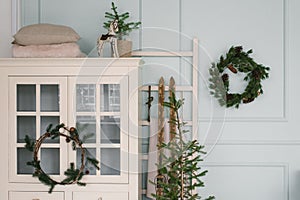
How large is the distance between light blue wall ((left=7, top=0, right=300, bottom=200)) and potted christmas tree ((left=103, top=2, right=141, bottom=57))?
6 centimetres

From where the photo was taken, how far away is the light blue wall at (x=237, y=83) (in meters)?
3.50

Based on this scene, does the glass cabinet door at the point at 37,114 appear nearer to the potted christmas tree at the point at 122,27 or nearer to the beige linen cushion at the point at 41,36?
the beige linen cushion at the point at 41,36

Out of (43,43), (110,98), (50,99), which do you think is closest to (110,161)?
(110,98)

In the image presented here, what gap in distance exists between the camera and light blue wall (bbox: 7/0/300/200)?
3496 mm

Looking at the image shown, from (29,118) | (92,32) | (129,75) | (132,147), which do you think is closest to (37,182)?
(29,118)

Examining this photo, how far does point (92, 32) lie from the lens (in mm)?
3557

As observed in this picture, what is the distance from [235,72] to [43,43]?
3.92 feet

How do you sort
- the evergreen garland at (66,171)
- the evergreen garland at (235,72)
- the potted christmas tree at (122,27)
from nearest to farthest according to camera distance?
the evergreen garland at (66,171) → the potted christmas tree at (122,27) → the evergreen garland at (235,72)

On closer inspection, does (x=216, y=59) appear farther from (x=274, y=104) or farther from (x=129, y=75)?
(x=129, y=75)

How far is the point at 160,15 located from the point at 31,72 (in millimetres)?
922

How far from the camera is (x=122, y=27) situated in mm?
3373

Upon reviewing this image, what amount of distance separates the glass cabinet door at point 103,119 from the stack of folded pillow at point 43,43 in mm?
202

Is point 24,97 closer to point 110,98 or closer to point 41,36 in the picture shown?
point 41,36

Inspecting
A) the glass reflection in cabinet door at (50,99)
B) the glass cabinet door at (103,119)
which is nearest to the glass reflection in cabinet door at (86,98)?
the glass cabinet door at (103,119)
